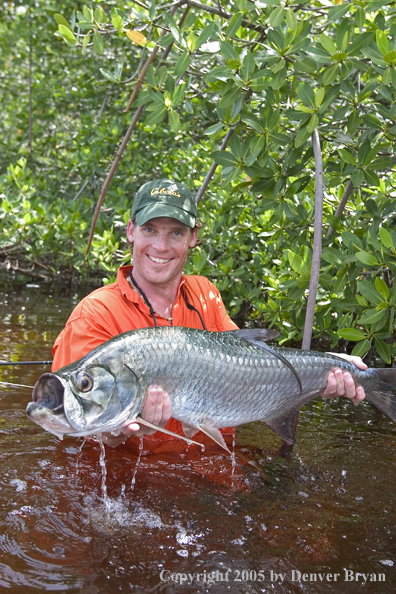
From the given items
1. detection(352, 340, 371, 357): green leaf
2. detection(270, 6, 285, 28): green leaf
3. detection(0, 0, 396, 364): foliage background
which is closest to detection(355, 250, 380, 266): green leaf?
detection(0, 0, 396, 364): foliage background

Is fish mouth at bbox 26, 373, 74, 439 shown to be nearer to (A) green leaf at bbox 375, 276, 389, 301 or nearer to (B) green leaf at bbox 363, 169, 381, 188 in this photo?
(A) green leaf at bbox 375, 276, 389, 301

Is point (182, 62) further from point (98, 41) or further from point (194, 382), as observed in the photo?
point (194, 382)

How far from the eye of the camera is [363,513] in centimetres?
344

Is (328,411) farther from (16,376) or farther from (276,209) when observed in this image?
(16,376)

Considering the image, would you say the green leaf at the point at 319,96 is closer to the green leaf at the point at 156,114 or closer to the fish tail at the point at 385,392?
the green leaf at the point at 156,114

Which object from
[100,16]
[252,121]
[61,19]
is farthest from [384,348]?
[61,19]

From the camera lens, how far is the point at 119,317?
12.8 feet

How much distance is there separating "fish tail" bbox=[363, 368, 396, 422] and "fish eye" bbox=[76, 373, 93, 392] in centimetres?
196

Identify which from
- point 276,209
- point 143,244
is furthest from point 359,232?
point 143,244

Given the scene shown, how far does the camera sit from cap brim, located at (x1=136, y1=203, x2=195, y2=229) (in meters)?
3.94

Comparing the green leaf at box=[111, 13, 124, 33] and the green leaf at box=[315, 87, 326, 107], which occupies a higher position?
the green leaf at box=[111, 13, 124, 33]

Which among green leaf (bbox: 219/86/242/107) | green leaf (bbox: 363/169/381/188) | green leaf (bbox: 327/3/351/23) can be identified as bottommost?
green leaf (bbox: 363/169/381/188)

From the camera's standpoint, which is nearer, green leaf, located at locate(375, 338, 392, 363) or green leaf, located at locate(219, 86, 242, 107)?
green leaf, located at locate(219, 86, 242, 107)

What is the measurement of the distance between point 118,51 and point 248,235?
249 inches
